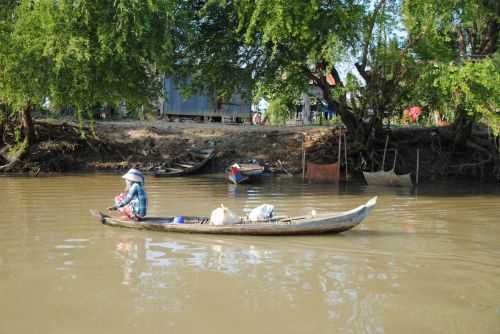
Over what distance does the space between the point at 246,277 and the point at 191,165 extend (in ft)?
40.5

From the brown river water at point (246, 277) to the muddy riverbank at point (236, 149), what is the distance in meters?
7.41

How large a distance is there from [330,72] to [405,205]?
211 inches

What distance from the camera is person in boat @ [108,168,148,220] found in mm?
9430

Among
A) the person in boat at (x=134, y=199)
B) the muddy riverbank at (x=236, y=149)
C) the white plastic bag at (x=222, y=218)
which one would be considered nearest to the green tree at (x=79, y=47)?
the muddy riverbank at (x=236, y=149)

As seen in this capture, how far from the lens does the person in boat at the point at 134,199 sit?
9430mm

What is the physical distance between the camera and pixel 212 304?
20.0 feet

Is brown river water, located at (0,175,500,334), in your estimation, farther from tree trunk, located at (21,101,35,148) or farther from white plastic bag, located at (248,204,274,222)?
tree trunk, located at (21,101,35,148)

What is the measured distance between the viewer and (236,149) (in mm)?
21203

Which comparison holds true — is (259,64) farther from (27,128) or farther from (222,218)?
(222,218)

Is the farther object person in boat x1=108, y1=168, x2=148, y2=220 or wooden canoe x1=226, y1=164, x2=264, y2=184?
wooden canoe x1=226, y1=164, x2=264, y2=184

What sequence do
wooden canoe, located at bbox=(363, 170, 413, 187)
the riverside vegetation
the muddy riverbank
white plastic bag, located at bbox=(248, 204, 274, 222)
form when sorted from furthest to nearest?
the muddy riverbank
wooden canoe, located at bbox=(363, 170, 413, 187)
the riverside vegetation
white plastic bag, located at bbox=(248, 204, 274, 222)

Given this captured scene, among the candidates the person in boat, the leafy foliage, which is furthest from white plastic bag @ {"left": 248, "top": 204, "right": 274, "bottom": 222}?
the leafy foliage

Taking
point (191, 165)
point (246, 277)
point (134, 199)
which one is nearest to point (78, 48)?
point (134, 199)

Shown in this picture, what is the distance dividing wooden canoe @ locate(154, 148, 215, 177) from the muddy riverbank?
Answer: 0.44 meters
